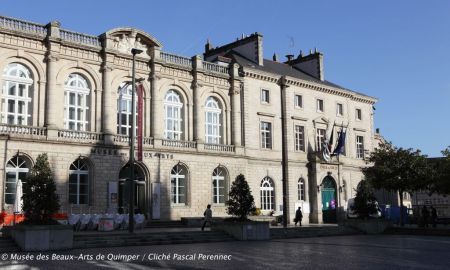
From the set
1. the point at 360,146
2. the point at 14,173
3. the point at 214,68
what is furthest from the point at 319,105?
the point at 14,173

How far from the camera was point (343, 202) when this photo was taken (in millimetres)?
44219

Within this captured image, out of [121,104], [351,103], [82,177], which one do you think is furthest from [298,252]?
[351,103]

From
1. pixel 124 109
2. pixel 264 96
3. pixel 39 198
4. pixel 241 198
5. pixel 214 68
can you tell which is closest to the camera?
pixel 39 198

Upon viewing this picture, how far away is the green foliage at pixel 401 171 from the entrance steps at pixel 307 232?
247 inches

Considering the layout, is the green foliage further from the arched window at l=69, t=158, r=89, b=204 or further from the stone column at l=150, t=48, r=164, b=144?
the arched window at l=69, t=158, r=89, b=204

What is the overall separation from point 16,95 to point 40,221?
12.0 metres

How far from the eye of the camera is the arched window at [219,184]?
36.2m

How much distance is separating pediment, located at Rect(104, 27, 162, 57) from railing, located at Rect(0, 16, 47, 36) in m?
3.86

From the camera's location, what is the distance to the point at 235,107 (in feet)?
125

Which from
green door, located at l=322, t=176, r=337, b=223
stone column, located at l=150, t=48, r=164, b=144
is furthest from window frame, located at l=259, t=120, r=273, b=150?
stone column, located at l=150, t=48, r=164, b=144

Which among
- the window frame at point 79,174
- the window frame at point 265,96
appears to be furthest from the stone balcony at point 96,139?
the window frame at point 265,96

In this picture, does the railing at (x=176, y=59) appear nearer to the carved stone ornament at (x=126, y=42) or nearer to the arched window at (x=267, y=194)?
the carved stone ornament at (x=126, y=42)

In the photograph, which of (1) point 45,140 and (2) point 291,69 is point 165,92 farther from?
(2) point 291,69

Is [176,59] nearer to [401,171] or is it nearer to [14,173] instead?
[14,173]
